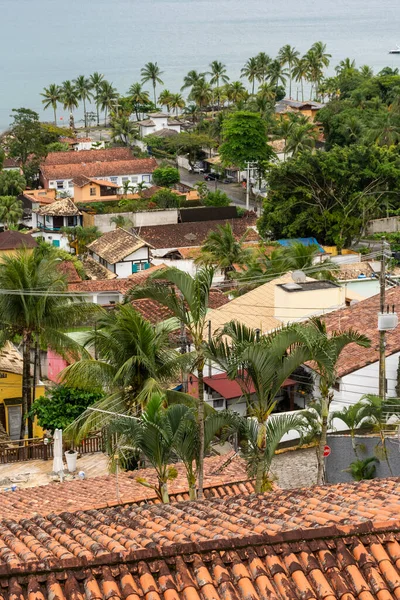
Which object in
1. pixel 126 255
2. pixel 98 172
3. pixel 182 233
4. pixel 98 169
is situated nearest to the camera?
pixel 126 255

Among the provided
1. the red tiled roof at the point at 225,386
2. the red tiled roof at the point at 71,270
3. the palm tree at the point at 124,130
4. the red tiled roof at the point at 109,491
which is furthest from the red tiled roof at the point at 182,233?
the red tiled roof at the point at 109,491

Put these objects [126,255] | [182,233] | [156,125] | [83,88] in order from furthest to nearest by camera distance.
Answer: [83,88] → [156,125] → [182,233] → [126,255]

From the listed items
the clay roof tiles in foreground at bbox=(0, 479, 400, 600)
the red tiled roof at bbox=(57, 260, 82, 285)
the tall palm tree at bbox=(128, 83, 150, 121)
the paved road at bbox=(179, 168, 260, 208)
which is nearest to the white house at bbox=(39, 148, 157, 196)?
the paved road at bbox=(179, 168, 260, 208)

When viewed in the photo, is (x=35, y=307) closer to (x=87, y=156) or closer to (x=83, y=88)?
(x=87, y=156)

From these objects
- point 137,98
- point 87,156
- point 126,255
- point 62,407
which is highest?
point 137,98

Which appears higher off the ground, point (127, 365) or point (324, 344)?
point (324, 344)

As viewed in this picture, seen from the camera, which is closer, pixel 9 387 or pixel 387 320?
pixel 387 320

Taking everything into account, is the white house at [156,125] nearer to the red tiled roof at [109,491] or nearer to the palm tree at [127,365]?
the palm tree at [127,365]

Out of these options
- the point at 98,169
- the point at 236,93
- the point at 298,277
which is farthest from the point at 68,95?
the point at 298,277
